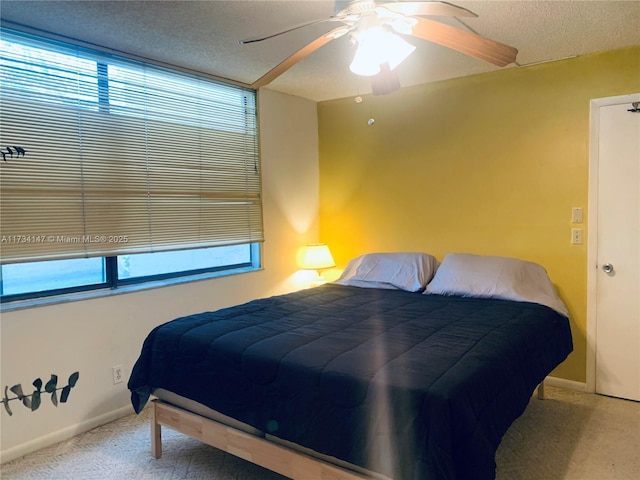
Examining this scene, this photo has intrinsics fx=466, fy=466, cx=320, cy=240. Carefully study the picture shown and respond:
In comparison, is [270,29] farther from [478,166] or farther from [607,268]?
[607,268]

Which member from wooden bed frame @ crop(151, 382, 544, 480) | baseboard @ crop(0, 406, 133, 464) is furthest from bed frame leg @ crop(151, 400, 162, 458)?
baseboard @ crop(0, 406, 133, 464)

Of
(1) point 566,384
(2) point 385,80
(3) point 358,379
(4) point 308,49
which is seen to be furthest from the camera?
(1) point 566,384

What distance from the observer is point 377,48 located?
1.92 meters

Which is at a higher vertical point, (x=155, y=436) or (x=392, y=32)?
(x=392, y=32)

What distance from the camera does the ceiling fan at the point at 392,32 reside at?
1712mm

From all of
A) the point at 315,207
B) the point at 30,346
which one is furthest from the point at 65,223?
the point at 315,207

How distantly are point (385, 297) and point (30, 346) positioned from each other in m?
2.08

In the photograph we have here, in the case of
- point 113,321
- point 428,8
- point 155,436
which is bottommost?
point 155,436

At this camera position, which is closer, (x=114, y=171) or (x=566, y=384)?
(x=114, y=171)

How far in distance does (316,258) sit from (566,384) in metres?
2.08

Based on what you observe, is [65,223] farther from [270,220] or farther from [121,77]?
[270,220]

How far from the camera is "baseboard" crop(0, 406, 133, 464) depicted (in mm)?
2377

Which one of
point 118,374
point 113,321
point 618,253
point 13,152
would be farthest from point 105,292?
point 618,253

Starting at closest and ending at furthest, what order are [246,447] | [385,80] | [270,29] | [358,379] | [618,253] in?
[358,379] < [246,447] < [385,80] < [270,29] < [618,253]
